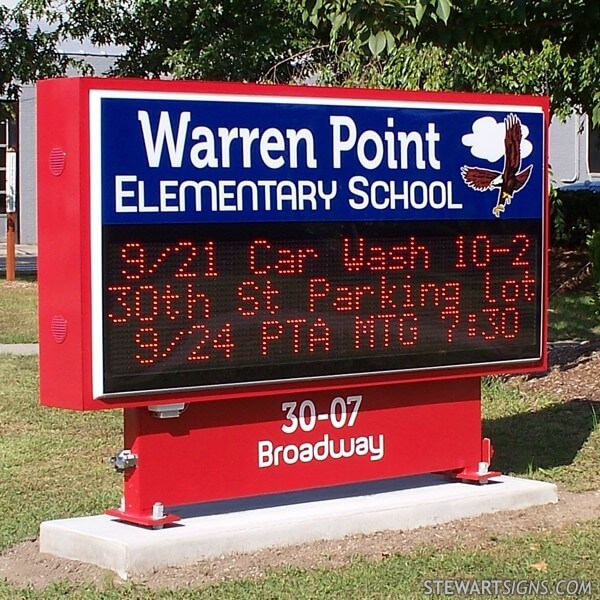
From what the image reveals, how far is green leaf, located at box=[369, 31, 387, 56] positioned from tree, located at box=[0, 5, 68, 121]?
13939 millimetres

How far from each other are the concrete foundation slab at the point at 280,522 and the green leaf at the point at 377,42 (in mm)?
2635

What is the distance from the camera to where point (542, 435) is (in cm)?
987

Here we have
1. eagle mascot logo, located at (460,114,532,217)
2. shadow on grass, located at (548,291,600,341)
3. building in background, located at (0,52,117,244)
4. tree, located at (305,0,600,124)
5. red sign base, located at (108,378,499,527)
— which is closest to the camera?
red sign base, located at (108,378,499,527)

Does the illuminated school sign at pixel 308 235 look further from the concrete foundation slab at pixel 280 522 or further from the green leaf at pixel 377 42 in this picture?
the green leaf at pixel 377 42

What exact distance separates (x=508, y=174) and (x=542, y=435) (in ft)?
9.65

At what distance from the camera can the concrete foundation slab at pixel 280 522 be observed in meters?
6.47

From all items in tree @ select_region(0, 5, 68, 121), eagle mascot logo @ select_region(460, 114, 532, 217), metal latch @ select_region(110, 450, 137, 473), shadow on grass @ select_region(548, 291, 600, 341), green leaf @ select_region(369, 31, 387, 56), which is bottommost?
metal latch @ select_region(110, 450, 137, 473)

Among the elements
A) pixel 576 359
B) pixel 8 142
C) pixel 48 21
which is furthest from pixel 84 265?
pixel 8 142

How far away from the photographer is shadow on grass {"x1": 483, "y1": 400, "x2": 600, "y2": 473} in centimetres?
900

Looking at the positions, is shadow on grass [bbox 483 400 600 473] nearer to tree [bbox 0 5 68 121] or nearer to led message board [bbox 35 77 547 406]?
led message board [bbox 35 77 547 406]

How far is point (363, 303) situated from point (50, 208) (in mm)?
1718

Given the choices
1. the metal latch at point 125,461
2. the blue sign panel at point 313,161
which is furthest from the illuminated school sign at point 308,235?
the metal latch at point 125,461

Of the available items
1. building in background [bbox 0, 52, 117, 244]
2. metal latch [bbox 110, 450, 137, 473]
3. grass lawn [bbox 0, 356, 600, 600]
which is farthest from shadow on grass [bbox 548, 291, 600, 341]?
building in background [bbox 0, 52, 117, 244]

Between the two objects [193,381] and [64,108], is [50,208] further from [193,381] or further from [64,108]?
[193,381]
